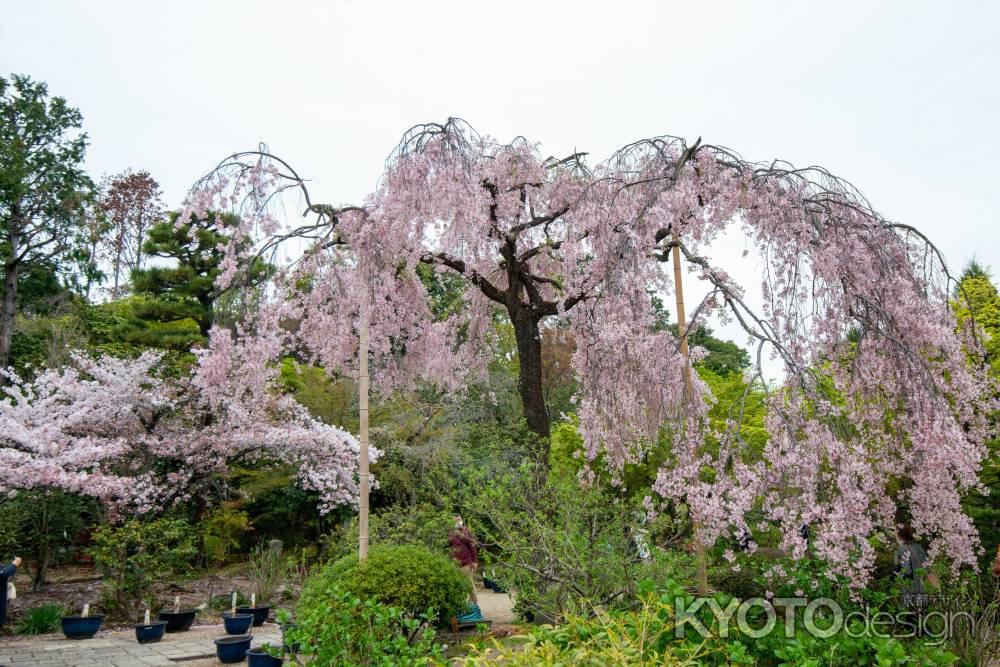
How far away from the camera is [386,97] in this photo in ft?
23.6

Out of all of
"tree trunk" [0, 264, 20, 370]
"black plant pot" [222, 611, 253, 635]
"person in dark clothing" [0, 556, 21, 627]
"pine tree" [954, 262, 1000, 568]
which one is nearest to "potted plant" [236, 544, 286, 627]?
"black plant pot" [222, 611, 253, 635]

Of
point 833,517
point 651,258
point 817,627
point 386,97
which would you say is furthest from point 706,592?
point 386,97

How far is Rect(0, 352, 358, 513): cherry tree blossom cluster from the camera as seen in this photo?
8.84 m

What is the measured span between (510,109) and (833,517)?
4781mm

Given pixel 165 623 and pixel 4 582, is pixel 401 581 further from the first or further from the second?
pixel 4 582

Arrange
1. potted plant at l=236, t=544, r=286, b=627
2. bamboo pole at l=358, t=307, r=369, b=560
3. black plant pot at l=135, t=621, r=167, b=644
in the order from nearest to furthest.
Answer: bamboo pole at l=358, t=307, r=369, b=560 < black plant pot at l=135, t=621, r=167, b=644 < potted plant at l=236, t=544, r=286, b=627

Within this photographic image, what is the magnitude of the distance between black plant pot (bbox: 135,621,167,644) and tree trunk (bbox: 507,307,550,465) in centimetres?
461

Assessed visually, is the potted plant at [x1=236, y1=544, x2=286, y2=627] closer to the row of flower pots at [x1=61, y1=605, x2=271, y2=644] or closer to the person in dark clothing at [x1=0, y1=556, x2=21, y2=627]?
the row of flower pots at [x1=61, y1=605, x2=271, y2=644]

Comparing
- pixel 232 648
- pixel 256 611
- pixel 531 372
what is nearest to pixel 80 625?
pixel 256 611

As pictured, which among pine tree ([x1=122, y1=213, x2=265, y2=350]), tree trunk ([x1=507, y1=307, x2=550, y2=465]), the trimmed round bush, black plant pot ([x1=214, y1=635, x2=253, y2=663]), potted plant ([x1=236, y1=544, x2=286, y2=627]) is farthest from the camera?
pine tree ([x1=122, y1=213, x2=265, y2=350])

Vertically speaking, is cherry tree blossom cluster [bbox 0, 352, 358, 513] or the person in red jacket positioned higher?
cherry tree blossom cluster [bbox 0, 352, 358, 513]

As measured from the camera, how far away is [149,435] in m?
10.1

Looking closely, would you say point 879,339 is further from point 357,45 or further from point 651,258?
point 357,45

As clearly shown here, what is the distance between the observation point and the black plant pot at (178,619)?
27.2ft
